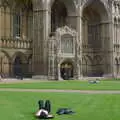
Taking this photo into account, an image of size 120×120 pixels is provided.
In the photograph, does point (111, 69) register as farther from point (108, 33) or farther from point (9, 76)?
point (9, 76)

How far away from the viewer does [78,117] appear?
13.9 m

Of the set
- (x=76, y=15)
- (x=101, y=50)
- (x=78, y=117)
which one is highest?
(x=76, y=15)

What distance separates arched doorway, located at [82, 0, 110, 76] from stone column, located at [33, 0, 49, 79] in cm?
1225

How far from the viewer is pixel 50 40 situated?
6331 centimetres

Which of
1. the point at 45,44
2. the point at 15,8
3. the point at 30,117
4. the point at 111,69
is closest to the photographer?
the point at 30,117

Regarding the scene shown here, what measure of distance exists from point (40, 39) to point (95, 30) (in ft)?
61.2

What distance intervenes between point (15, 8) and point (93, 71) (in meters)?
21.4

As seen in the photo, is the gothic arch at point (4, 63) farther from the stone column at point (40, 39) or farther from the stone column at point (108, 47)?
the stone column at point (108, 47)

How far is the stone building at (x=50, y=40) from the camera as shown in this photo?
6356 centimetres

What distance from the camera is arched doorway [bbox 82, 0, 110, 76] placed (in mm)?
75625

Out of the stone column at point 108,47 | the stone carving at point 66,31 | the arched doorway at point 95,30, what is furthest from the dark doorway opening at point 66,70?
the stone column at point 108,47

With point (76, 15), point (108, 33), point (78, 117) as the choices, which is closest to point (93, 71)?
point (108, 33)

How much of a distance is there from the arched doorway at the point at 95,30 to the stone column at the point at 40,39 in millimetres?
12248

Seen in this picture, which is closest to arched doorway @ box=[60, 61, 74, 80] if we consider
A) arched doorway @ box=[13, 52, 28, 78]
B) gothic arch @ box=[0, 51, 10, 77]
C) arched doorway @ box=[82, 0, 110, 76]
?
arched doorway @ box=[13, 52, 28, 78]
